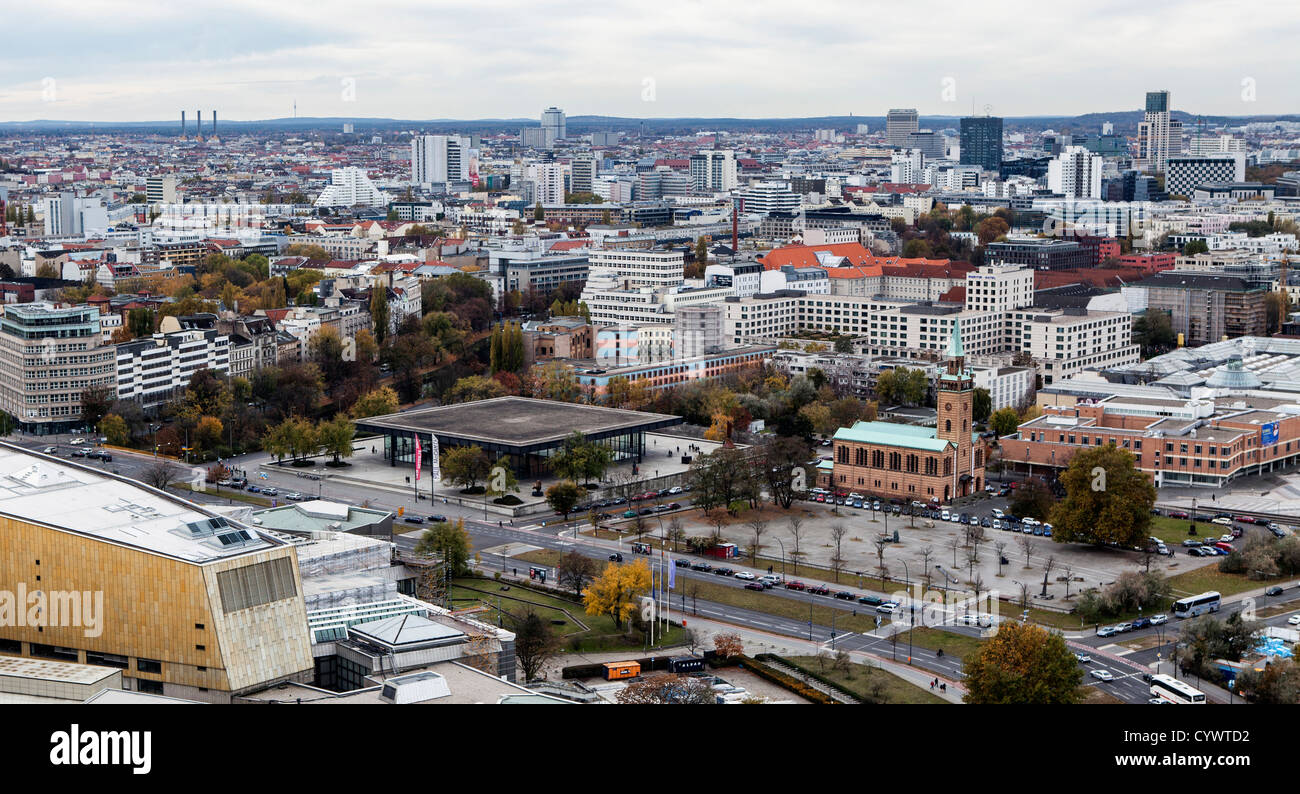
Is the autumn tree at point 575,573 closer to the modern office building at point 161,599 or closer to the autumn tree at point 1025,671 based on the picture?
the modern office building at point 161,599

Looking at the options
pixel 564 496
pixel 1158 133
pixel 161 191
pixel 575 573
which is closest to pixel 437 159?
pixel 161 191

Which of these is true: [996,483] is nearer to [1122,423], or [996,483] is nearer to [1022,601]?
[1122,423]

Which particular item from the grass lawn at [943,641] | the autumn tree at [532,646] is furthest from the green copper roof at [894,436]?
the autumn tree at [532,646]

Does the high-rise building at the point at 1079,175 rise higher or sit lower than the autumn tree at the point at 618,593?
higher

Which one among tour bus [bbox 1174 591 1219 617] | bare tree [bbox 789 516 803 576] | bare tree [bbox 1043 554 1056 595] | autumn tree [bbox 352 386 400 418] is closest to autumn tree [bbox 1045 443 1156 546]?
bare tree [bbox 1043 554 1056 595]

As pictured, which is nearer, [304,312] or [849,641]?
[849,641]

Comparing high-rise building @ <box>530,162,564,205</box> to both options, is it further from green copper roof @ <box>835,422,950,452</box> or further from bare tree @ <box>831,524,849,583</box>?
bare tree @ <box>831,524,849,583</box>
